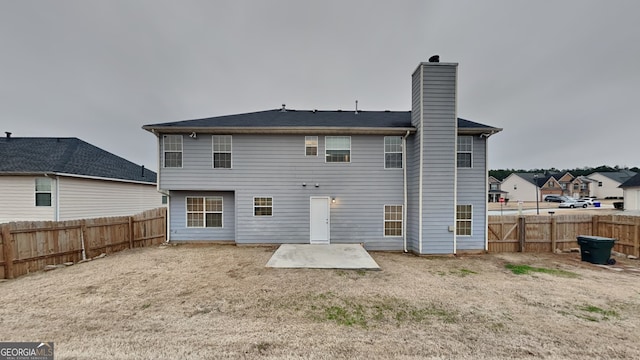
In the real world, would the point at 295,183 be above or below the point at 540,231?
above

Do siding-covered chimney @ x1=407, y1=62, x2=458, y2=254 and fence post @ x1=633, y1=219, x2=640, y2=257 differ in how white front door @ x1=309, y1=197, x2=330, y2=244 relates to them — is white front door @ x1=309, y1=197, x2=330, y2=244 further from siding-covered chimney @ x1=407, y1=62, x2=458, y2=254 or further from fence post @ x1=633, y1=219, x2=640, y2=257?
fence post @ x1=633, y1=219, x2=640, y2=257

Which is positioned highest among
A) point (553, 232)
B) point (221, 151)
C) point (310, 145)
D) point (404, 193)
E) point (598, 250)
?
point (310, 145)

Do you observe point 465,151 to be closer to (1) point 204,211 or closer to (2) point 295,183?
(2) point 295,183

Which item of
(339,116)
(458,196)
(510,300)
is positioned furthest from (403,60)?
(510,300)

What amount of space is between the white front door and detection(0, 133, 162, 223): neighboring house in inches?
458

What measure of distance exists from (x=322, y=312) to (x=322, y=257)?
3.31 metres

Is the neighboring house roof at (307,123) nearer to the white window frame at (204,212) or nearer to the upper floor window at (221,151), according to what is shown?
the upper floor window at (221,151)

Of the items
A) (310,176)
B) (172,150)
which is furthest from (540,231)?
(172,150)

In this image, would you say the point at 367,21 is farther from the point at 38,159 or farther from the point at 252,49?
the point at 38,159

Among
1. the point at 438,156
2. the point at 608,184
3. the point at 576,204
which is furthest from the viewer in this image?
the point at 608,184

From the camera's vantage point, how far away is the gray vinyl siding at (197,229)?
31.3 ft

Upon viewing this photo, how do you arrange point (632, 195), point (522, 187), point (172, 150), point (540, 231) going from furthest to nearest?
1. point (522, 187)
2. point (632, 195)
3. point (172, 150)
4. point (540, 231)

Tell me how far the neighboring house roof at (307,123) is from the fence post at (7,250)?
4.83m

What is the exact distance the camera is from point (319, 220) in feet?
30.7
